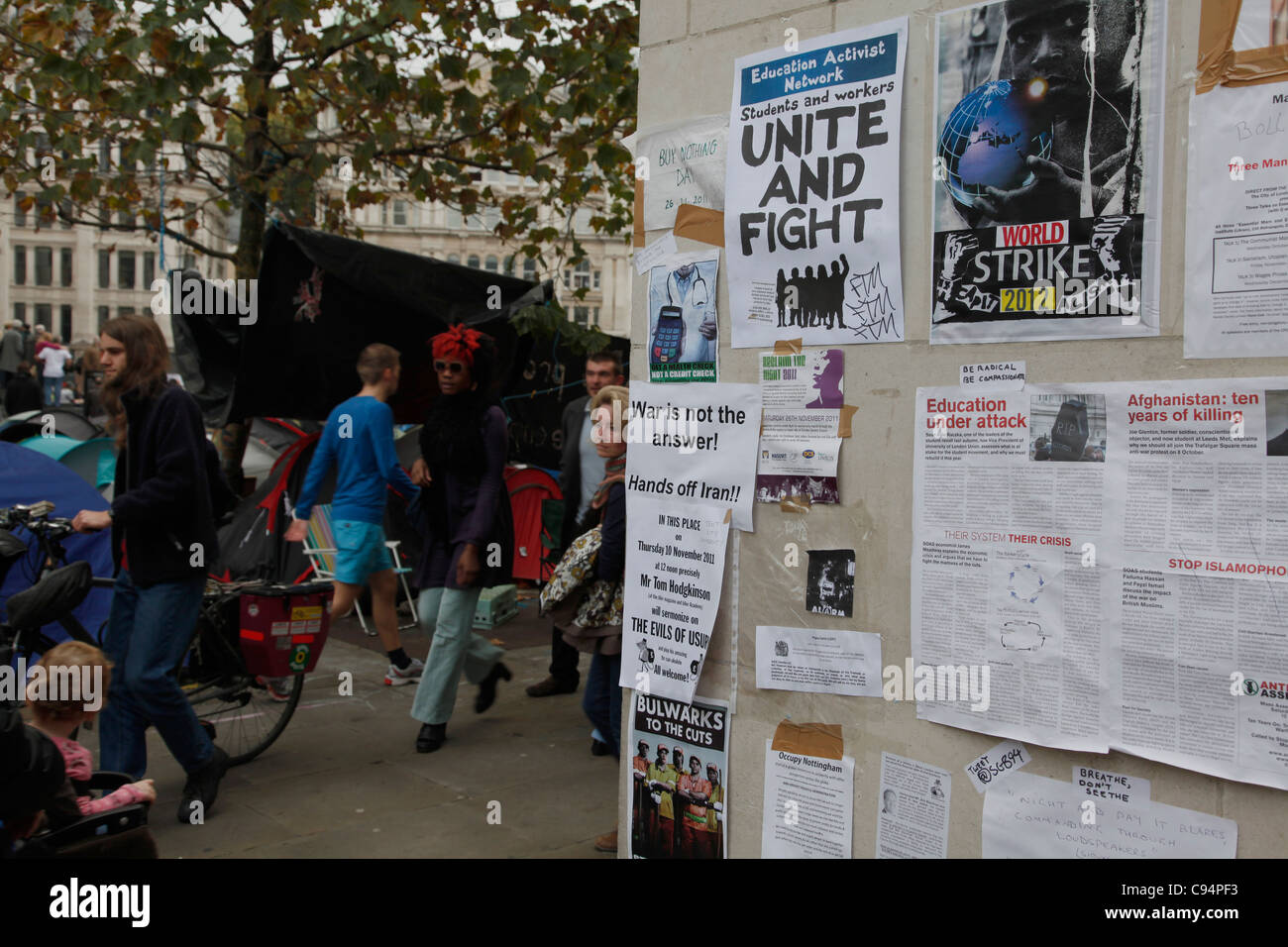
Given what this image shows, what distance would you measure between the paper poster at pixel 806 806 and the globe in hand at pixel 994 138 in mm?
1656

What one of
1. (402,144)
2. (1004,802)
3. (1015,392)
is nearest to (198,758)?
(1004,802)

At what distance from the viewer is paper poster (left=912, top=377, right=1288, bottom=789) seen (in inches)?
96.0

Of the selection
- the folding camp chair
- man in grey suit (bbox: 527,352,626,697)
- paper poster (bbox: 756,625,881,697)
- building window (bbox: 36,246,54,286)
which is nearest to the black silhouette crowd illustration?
paper poster (bbox: 756,625,881,697)

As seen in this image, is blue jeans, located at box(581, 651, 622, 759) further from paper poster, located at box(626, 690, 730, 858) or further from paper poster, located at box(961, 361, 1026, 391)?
paper poster, located at box(961, 361, 1026, 391)

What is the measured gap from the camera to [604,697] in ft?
17.1

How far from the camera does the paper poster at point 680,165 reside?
3.40 metres

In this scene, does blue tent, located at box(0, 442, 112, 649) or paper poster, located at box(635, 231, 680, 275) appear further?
blue tent, located at box(0, 442, 112, 649)

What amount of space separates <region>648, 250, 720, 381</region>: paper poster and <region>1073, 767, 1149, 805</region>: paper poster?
155cm

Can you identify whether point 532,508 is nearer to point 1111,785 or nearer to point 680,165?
point 680,165

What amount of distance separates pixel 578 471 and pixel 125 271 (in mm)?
77947

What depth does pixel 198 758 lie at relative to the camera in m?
4.79

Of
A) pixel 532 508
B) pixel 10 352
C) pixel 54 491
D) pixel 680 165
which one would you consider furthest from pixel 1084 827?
pixel 10 352

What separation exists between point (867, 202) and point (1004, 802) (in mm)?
1668

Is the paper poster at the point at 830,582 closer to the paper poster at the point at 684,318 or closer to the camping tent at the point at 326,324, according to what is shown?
the paper poster at the point at 684,318
